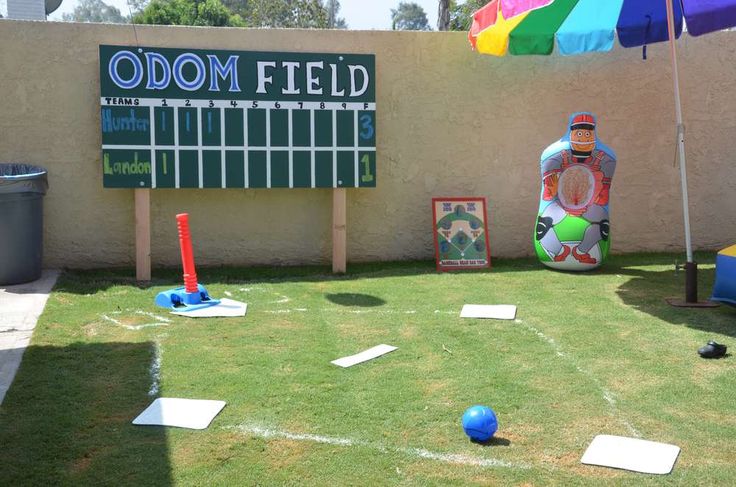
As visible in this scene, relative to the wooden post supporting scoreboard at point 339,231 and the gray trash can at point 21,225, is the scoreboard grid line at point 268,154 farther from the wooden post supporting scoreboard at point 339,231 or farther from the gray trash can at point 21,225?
the gray trash can at point 21,225

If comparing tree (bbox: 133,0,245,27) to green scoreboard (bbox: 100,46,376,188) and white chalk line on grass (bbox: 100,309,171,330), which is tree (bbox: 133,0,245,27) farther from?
white chalk line on grass (bbox: 100,309,171,330)

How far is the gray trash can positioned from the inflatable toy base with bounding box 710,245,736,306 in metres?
6.66

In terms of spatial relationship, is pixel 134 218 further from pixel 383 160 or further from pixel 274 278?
pixel 383 160

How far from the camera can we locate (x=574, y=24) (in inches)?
316

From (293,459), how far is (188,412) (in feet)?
3.03

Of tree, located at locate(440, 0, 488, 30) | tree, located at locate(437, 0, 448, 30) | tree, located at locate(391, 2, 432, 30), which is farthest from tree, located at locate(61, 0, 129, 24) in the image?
tree, located at locate(437, 0, 448, 30)

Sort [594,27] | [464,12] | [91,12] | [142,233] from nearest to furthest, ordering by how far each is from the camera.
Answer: [594,27]
[142,233]
[464,12]
[91,12]

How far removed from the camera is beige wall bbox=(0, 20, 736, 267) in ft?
30.0

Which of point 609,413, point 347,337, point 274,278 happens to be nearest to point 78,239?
point 274,278

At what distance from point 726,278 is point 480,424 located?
11.7ft

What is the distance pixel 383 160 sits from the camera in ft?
32.6

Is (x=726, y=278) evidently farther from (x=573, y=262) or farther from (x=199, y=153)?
(x=199, y=153)

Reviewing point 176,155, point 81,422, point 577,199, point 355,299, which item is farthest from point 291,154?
point 81,422

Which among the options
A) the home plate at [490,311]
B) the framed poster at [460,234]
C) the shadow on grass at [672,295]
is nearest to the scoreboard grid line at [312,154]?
the framed poster at [460,234]
